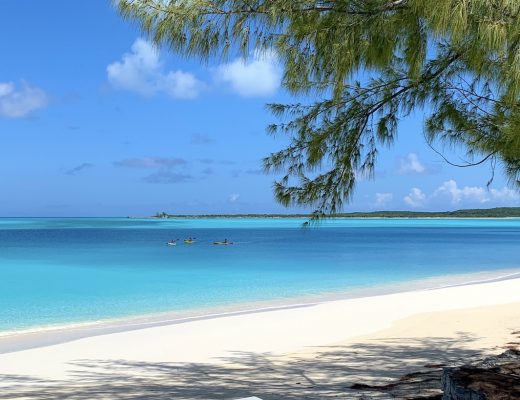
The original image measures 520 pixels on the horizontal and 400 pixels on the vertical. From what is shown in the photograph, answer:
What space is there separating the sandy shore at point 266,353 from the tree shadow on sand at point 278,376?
0.4 inches

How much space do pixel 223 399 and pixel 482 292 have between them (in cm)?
1070

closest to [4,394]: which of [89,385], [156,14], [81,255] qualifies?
[89,385]

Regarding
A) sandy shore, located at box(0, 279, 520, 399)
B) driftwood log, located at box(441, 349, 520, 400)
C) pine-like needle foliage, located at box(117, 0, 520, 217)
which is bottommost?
sandy shore, located at box(0, 279, 520, 399)

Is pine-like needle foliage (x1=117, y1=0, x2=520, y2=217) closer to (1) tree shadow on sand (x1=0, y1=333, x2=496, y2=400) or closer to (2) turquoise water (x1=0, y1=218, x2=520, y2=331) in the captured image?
(1) tree shadow on sand (x1=0, y1=333, x2=496, y2=400)

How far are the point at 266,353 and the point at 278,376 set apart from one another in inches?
61.6

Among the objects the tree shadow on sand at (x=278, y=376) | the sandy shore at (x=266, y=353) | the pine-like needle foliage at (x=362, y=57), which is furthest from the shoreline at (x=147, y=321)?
the pine-like needle foliage at (x=362, y=57)

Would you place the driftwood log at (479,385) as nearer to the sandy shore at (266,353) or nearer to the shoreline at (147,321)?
the sandy shore at (266,353)

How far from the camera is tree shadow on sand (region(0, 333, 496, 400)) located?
461 centimetres

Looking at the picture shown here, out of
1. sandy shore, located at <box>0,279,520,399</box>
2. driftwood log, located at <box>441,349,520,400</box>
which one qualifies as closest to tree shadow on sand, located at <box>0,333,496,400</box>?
sandy shore, located at <box>0,279,520,399</box>

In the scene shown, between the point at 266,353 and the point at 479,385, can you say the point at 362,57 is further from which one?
the point at 266,353

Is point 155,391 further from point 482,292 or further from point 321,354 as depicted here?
point 482,292

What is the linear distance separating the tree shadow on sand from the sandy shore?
0.01 meters

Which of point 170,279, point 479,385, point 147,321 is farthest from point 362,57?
point 170,279

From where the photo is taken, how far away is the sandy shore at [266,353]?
5.21m
